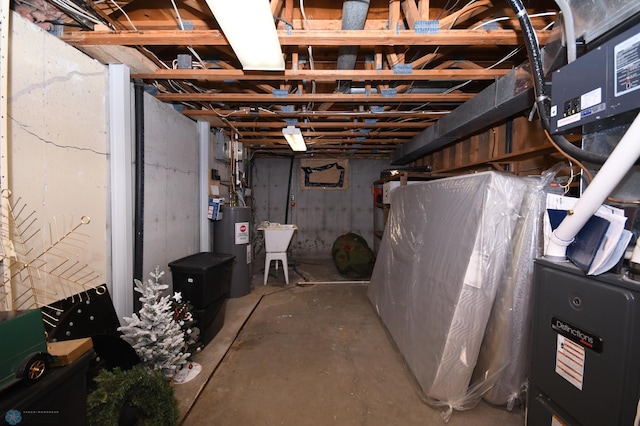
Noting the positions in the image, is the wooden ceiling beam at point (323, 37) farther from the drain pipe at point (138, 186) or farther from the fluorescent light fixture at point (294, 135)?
the fluorescent light fixture at point (294, 135)

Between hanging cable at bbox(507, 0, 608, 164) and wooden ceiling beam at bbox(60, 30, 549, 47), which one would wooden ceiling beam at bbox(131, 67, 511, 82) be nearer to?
wooden ceiling beam at bbox(60, 30, 549, 47)

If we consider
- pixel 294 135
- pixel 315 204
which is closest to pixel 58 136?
pixel 294 135

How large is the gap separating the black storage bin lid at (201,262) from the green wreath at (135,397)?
90 centimetres

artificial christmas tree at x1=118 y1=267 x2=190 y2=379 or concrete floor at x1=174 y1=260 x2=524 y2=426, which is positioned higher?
artificial christmas tree at x1=118 y1=267 x2=190 y2=379

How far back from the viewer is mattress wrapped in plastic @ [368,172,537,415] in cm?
150

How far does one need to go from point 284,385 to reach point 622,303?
180cm

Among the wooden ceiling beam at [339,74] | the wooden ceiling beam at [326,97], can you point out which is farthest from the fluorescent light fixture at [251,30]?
the wooden ceiling beam at [326,97]

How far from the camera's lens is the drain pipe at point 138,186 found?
6.46ft

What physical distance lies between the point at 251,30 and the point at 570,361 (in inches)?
73.9

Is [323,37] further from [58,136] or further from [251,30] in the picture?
[58,136]

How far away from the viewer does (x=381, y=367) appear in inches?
76.9

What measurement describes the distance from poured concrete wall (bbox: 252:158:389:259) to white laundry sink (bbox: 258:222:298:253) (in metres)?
1.80

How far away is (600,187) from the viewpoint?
0.76m

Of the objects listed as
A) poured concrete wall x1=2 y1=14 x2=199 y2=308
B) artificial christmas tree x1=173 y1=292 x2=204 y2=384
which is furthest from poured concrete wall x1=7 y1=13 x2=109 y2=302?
artificial christmas tree x1=173 y1=292 x2=204 y2=384
